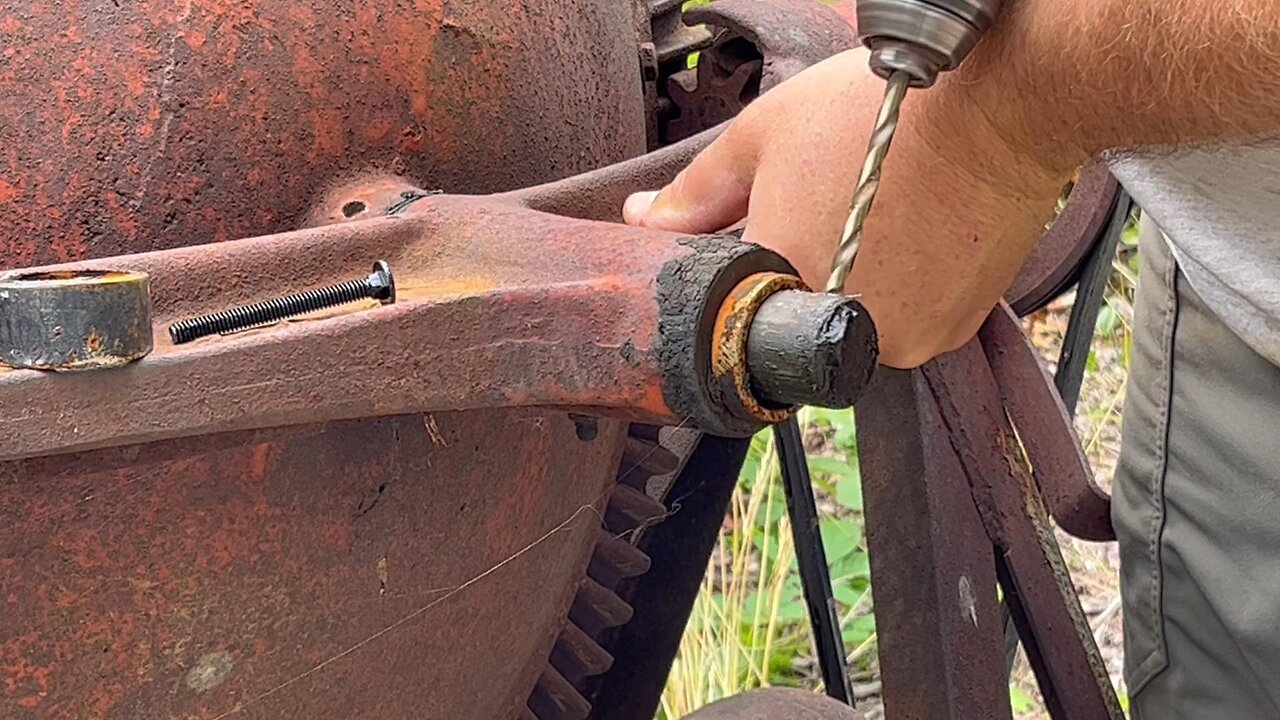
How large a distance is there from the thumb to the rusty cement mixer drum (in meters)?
0.08

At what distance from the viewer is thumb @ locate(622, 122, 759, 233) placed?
0.69 m

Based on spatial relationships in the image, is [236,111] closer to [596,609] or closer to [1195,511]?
[596,609]

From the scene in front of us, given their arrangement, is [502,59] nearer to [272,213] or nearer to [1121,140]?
[272,213]

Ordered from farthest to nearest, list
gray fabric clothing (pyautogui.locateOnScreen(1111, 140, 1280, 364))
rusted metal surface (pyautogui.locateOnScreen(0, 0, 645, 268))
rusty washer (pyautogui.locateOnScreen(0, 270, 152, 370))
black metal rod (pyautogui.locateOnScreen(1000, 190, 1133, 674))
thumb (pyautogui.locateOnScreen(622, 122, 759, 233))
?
black metal rod (pyautogui.locateOnScreen(1000, 190, 1133, 674)), gray fabric clothing (pyautogui.locateOnScreen(1111, 140, 1280, 364)), thumb (pyautogui.locateOnScreen(622, 122, 759, 233)), rusted metal surface (pyautogui.locateOnScreen(0, 0, 645, 268)), rusty washer (pyautogui.locateOnScreen(0, 270, 152, 370))

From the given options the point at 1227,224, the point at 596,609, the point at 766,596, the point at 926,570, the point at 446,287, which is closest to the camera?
the point at 446,287

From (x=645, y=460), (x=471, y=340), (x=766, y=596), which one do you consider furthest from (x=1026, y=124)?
(x=766, y=596)

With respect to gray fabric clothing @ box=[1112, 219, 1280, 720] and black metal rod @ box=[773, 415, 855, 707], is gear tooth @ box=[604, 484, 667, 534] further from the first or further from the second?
gray fabric clothing @ box=[1112, 219, 1280, 720]

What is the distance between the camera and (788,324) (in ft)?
1.70

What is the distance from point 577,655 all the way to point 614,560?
0.08m

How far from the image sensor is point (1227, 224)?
871 mm

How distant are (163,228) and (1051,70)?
0.40m

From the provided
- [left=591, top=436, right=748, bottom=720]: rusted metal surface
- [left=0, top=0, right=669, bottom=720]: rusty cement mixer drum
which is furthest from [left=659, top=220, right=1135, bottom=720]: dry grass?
[left=0, top=0, right=669, bottom=720]: rusty cement mixer drum

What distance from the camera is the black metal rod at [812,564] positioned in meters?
1.28

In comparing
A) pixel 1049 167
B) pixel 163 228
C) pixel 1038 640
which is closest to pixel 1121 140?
pixel 1049 167
